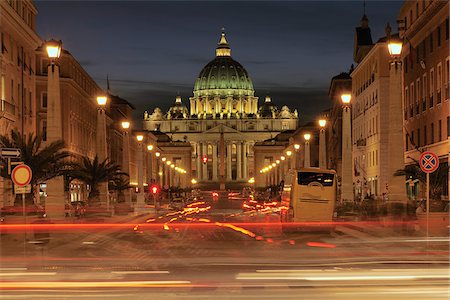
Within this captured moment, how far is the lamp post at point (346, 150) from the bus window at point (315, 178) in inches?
458

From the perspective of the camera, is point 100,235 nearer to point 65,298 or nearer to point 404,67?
point 65,298

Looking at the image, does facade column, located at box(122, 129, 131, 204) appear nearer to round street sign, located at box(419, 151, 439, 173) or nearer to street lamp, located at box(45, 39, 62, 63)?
street lamp, located at box(45, 39, 62, 63)

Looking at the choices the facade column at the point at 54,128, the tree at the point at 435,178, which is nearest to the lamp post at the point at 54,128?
the facade column at the point at 54,128

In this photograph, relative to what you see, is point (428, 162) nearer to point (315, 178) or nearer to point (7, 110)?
point (315, 178)

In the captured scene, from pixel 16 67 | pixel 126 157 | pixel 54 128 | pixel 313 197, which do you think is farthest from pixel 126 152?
pixel 313 197

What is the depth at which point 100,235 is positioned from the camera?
3541cm

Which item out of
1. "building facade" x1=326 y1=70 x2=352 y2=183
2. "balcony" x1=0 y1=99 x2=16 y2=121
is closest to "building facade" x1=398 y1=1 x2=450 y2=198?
"balcony" x1=0 y1=99 x2=16 y2=121

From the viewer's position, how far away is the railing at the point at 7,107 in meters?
53.2

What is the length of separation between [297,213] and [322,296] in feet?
84.8

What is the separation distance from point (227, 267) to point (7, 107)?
3754 cm

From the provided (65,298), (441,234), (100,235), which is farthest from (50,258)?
(441,234)

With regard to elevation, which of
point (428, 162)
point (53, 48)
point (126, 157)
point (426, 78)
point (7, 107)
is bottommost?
point (428, 162)

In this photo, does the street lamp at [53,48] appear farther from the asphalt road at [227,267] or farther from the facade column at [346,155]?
the facade column at [346,155]

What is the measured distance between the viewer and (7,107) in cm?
5525
